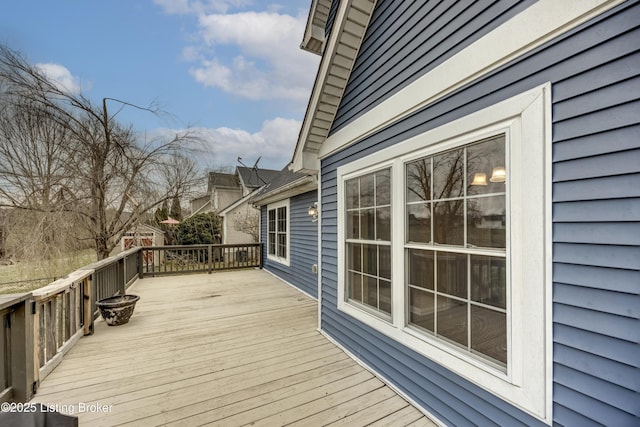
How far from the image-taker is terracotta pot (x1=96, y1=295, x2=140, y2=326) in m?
4.07

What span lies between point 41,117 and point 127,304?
18.3 ft

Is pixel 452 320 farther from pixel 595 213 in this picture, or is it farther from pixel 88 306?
pixel 88 306

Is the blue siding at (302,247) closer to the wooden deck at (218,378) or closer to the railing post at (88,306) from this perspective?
the wooden deck at (218,378)

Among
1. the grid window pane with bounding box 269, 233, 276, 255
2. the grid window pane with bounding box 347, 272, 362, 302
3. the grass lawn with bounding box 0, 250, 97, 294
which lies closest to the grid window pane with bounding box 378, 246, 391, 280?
the grid window pane with bounding box 347, 272, 362, 302

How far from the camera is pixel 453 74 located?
2010 millimetres

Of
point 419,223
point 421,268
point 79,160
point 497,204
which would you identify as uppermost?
point 79,160

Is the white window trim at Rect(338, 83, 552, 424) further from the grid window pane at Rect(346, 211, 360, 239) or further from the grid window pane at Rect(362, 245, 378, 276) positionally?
the grid window pane at Rect(346, 211, 360, 239)

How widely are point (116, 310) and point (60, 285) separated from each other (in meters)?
1.19

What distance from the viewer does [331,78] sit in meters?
3.32

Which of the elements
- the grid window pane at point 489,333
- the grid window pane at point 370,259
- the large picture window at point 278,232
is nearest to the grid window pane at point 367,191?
the grid window pane at point 370,259

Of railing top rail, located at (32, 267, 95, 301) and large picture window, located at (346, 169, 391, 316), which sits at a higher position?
large picture window, located at (346, 169, 391, 316)

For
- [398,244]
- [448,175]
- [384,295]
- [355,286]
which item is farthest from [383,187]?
[355,286]

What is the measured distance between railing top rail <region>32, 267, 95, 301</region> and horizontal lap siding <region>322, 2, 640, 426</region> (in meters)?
4.09

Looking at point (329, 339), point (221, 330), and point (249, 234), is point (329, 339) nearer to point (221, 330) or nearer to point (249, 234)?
point (221, 330)
